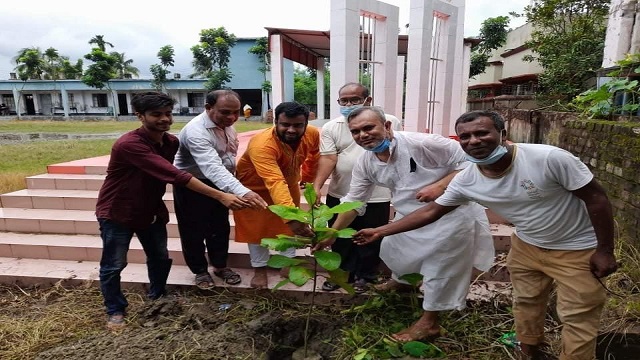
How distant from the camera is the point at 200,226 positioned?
3168mm

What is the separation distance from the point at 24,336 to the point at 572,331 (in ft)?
11.3

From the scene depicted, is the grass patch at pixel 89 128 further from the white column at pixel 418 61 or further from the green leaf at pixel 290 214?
the green leaf at pixel 290 214

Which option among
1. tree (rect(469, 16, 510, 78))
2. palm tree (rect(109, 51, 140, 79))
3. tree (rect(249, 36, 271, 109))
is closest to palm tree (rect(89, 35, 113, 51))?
palm tree (rect(109, 51, 140, 79))

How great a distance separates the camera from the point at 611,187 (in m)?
3.66

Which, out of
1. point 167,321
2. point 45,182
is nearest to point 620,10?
point 167,321

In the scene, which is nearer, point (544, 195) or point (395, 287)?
point (544, 195)

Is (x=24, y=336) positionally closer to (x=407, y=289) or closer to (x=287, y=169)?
(x=287, y=169)

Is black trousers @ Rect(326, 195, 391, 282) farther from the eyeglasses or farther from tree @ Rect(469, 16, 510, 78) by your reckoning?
tree @ Rect(469, 16, 510, 78)

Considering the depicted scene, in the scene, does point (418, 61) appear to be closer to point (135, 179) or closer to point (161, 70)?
point (135, 179)

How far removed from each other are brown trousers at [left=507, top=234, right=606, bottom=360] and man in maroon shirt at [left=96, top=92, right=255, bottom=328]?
1.72 meters

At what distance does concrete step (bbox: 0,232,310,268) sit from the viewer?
12.8 ft

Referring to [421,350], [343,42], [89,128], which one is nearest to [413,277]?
[421,350]

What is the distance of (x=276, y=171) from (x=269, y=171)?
1.9 inches

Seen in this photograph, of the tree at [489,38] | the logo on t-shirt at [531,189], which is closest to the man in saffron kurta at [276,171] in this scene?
the logo on t-shirt at [531,189]
